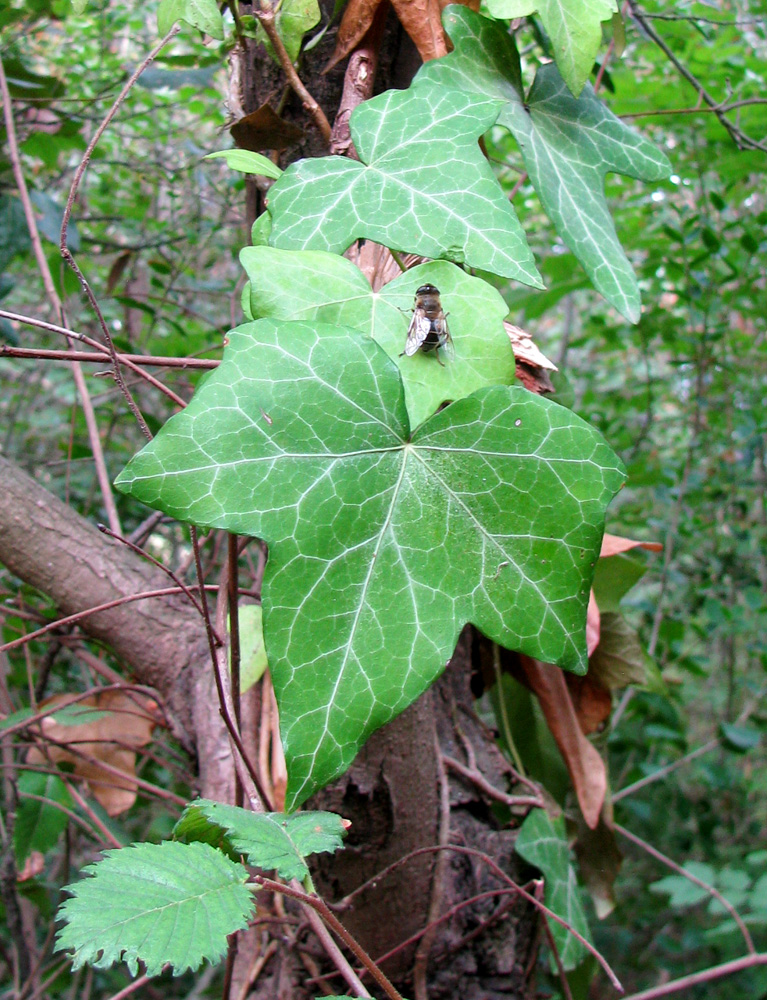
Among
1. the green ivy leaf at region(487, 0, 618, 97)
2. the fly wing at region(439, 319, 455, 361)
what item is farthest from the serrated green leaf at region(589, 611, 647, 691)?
the green ivy leaf at region(487, 0, 618, 97)

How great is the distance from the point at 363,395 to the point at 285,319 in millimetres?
85

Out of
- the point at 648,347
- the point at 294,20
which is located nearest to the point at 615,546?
the point at 294,20

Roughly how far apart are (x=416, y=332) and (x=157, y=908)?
401 millimetres

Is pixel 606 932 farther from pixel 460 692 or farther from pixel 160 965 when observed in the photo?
pixel 160 965

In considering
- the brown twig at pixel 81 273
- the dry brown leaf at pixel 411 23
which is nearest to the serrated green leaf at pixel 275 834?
the brown twig at pixel 81 273

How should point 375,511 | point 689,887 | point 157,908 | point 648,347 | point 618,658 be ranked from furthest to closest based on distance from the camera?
1. point 648,347
2. point 689,887
3. point 618,658
4. point 375,511
5. point 157,908

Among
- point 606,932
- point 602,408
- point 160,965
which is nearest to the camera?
point 160,965

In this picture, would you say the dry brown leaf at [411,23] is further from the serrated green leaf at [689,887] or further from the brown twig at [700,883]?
the serrated green leaf at [689,887]

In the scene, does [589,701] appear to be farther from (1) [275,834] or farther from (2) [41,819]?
(2) [41,819]

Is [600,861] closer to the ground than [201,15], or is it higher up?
closer to the ground

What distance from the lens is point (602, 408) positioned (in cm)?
231

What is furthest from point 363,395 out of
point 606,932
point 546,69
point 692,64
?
point 606,932

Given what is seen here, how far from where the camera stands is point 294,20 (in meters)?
0.66

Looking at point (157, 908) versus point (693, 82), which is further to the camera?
point (693, 82)
